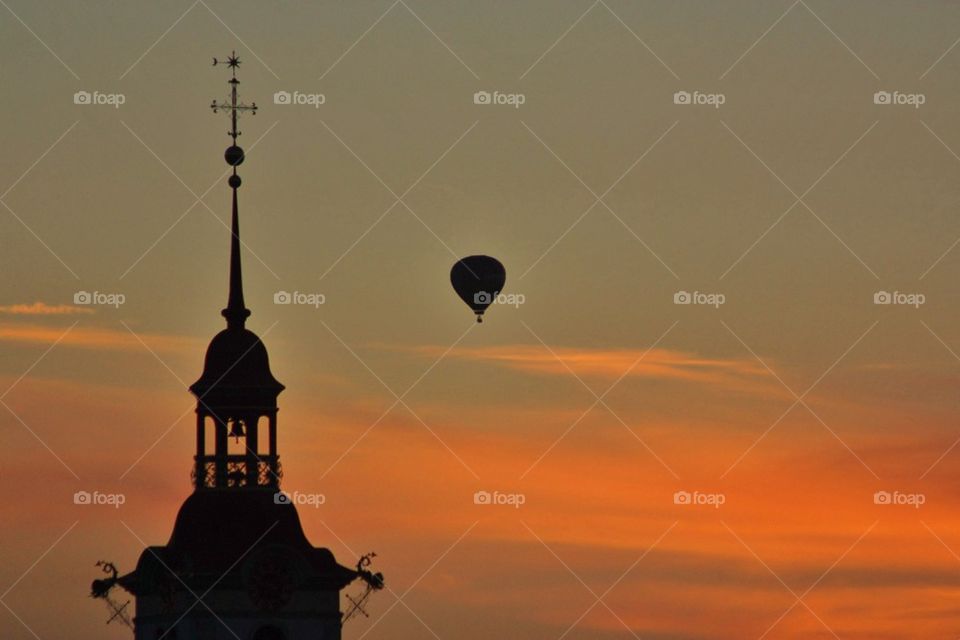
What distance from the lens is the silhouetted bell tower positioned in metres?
121

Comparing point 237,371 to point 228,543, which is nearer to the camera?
point 228,543

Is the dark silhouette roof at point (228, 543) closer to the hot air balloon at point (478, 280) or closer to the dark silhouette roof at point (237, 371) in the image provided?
the dark silhouette roof at point (237, 371)

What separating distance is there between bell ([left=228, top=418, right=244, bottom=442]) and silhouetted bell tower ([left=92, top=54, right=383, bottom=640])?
3 cm

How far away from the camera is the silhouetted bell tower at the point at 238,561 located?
121 metres

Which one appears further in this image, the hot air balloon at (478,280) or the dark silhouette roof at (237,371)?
the dark silhouette roof at (237,371)

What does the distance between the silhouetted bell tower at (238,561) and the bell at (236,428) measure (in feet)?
0.09

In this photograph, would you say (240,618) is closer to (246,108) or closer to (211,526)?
(211,526)

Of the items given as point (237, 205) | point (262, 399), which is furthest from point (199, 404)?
point (237, 205)

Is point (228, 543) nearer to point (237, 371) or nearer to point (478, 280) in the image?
point (237, 371)

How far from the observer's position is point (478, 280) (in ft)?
379

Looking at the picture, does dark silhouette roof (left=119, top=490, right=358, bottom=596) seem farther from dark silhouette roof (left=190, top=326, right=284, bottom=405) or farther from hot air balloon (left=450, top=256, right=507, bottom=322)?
hot air balloon (left=450, top=256, right=507, bottom=322)

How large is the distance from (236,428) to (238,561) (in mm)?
3785

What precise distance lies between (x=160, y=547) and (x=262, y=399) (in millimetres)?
5152

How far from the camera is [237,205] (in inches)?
5084
